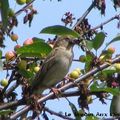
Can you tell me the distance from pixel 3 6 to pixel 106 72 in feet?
4.55

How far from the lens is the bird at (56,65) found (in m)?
3.35

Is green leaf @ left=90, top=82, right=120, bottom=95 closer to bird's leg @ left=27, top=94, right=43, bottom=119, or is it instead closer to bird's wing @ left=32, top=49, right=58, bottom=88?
bird's leg @ left=27, top=94, right=43, bottom=119

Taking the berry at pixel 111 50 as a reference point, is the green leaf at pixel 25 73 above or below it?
below

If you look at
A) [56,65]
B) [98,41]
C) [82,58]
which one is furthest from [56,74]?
[98,41]

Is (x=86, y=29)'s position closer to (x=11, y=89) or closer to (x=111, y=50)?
(x=111, y=50)

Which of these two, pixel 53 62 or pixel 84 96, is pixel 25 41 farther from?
pixel 53 62

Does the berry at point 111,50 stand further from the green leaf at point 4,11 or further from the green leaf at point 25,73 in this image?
the green leaf at point 4,11

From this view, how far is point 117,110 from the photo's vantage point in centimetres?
250

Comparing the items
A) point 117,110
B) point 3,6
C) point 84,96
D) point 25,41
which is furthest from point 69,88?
point 3,6

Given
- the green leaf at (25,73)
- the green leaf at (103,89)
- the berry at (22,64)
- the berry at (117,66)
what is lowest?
the green leaf at (103,89)

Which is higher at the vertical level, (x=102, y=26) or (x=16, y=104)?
(x=102, y=26)

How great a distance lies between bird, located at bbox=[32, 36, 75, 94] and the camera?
3.35 metres

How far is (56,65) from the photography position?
399 centimetres

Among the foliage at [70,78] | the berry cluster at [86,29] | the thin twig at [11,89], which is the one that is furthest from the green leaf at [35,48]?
the berry cluster at [86,29]
